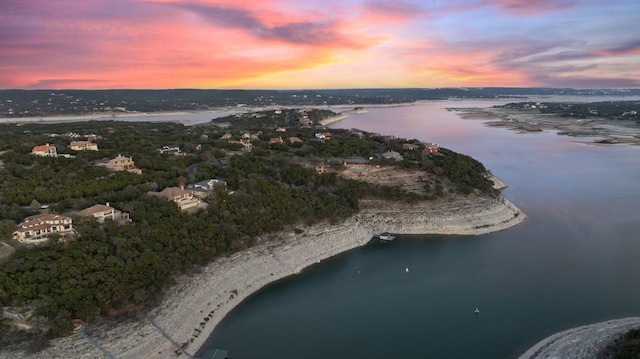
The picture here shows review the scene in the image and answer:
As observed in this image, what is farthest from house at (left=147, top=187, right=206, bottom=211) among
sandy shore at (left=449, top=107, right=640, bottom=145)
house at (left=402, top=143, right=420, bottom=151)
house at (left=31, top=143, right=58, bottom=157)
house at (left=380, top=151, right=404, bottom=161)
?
A: sandy shore at (left=449, top=107, right=640, bottom=145)

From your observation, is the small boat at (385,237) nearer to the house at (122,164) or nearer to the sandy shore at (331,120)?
the house at (122,164)

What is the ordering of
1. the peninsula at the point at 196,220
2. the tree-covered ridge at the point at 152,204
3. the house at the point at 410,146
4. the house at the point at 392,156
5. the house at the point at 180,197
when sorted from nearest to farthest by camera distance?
1. the peninsula at the point at 196,220
2. the tree-covered ridge at the point at 152,204
3. the house at the point at 180,197
4. the house at the point at 392,156
5. the house at the point at 410,146

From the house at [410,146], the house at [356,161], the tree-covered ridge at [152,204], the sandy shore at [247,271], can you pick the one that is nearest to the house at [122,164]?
the tree-covered ridge at [152,204]

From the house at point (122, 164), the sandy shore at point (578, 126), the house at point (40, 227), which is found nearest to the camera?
the house at point (40, 227)

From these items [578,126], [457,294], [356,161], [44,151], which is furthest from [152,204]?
[578,126]

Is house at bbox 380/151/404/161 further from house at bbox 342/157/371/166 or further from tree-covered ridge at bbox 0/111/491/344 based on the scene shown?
house at bbox 342/157/371/166

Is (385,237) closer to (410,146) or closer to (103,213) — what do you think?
(103,213)

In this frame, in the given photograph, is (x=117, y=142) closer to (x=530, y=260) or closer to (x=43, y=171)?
(x=43, y=171)
